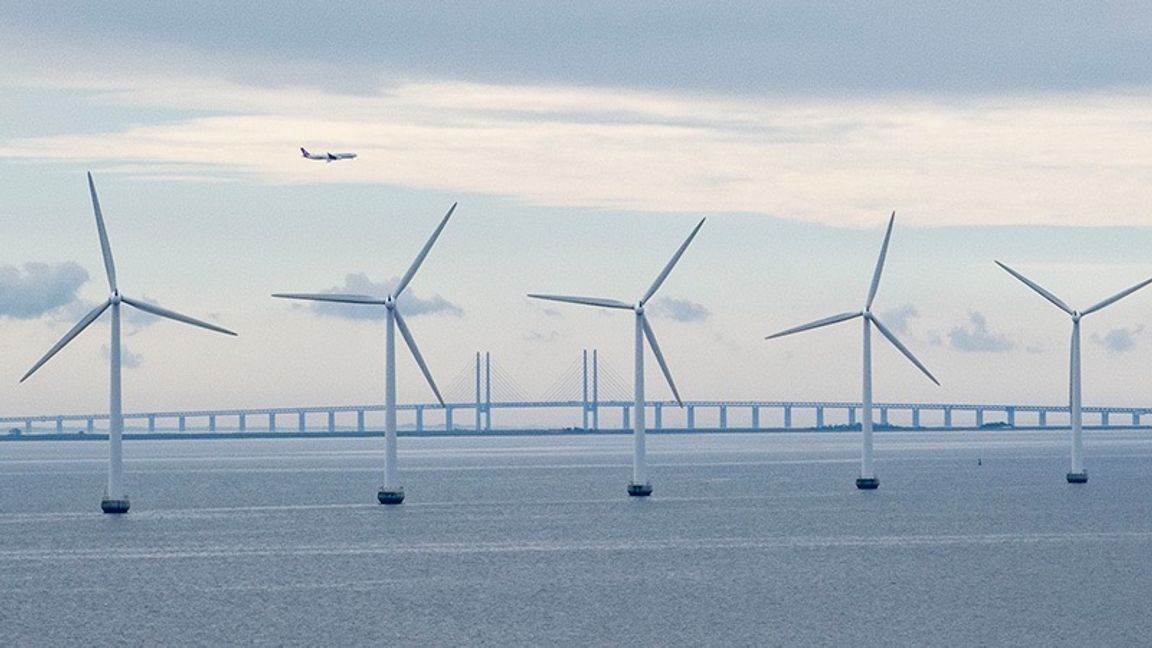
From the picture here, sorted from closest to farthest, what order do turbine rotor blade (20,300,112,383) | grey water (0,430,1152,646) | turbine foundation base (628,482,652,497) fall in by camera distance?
grey water (0,430,1152,646) → turbine rotor blade (20,300,112,383) → turbine foundation base (628,482,652,497)

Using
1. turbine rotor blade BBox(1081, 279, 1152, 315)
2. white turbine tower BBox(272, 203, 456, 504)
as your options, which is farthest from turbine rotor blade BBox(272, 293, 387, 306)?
turbine rotor blade BBox(1081, 279, 1152, 315)

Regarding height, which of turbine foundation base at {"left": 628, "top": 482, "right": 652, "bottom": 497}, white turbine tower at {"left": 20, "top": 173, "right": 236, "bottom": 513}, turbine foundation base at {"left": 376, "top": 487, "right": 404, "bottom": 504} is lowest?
turbine foundation base at {"left": 628, "top": 482, "right": 652, "bottom": 497}

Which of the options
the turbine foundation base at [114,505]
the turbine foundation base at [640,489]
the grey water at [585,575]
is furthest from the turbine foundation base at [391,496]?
the turbine foundation base at [640,489]

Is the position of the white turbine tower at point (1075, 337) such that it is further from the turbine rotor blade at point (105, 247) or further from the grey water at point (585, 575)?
the turbine rotor blade at point (105, 247)

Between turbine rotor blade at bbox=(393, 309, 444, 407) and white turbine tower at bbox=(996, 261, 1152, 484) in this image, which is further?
white turbine tower at bbox=(996, 261, 1152, 484)

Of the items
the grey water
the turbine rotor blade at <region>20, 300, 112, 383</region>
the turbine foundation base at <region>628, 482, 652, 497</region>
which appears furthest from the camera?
the turbine foundation base at <region>628, 482, 652, 497</region>

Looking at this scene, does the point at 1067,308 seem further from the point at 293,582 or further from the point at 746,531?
the point at 293,582

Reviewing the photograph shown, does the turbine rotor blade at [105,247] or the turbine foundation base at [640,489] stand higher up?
the turbine rotor blade at [105,247]

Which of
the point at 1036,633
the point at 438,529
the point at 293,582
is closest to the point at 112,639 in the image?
the point at 293,582

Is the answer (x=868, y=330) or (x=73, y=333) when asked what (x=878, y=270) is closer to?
(x=868, y=330)

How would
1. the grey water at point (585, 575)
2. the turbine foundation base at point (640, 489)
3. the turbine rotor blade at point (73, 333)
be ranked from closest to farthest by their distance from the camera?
the grey water at point (585, 575) < the turbine rotor blade at point (73, 333) < the turbine foundation base at point (640, 489)

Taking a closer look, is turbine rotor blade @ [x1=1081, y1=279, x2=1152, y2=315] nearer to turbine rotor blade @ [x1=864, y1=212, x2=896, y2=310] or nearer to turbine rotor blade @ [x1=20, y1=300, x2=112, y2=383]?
turbine rotor blade @ [x1=864, y1=212, x2=896, y2=310]
